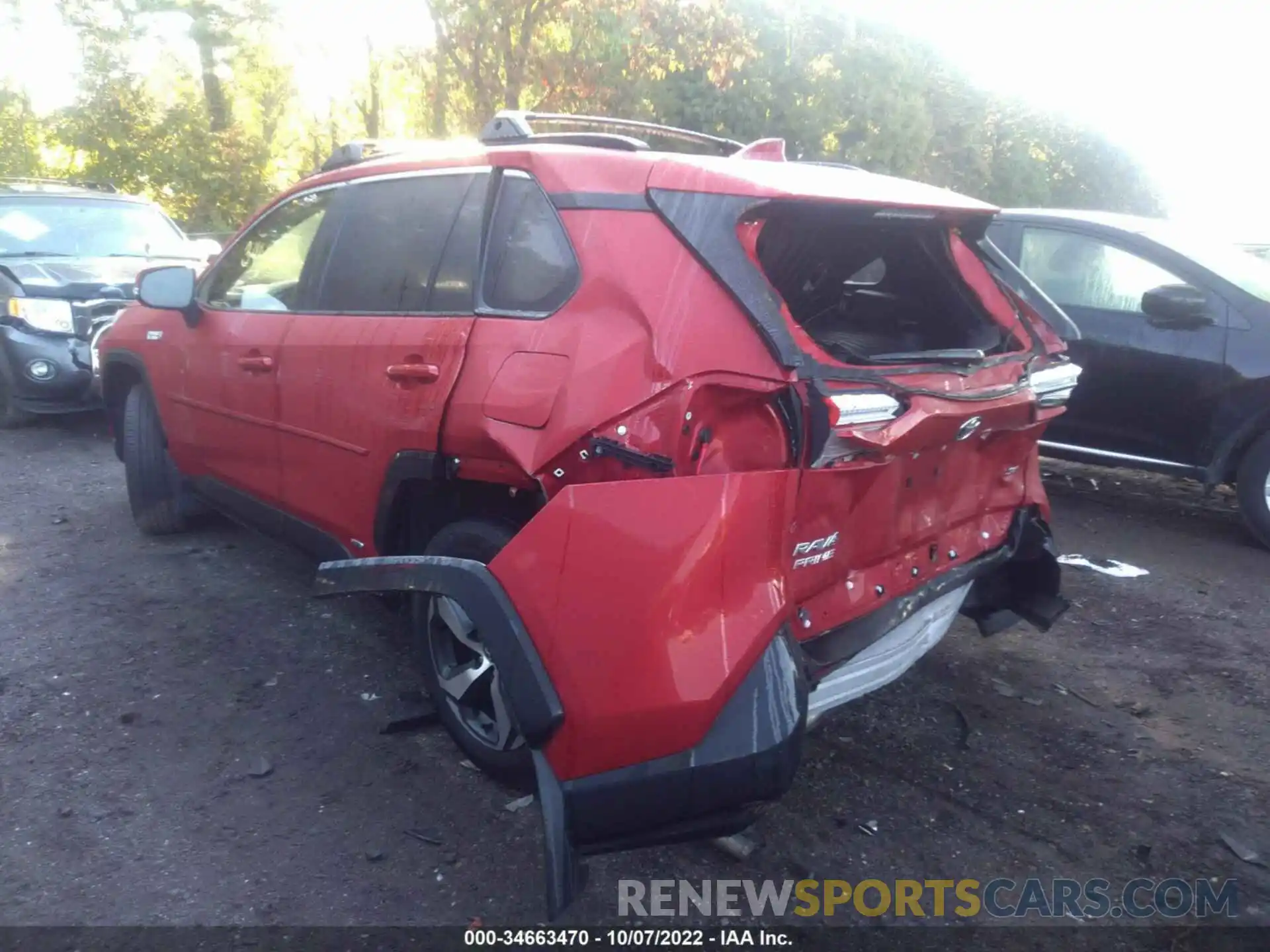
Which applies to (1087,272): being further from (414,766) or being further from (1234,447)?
(414,766)

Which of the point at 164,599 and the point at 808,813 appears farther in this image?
the point at 164,599

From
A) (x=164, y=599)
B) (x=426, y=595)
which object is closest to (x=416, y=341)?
(x=426, y=595)

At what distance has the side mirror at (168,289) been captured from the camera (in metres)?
4.64

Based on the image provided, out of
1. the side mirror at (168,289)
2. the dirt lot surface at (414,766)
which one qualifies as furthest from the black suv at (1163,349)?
the side mirror at (168,289)

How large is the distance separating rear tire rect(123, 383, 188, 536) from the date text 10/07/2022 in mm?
3485

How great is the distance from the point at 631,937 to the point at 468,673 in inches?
36.9

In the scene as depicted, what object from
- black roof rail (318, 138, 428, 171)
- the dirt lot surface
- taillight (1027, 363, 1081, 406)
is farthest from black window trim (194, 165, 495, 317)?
taillight (1027, 363, 1081, 406)

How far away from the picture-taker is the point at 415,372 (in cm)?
332

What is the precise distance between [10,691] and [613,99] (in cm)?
902

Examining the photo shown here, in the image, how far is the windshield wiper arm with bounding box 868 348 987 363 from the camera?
117 inches

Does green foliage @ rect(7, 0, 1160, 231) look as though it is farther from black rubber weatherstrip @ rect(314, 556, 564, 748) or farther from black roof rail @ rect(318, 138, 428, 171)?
black rubber weatherstrip @ rect(314, 556, 564, 748)

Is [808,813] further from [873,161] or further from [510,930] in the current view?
[873,161]

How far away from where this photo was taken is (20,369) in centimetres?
752

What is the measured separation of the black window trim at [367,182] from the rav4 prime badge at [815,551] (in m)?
0.92
